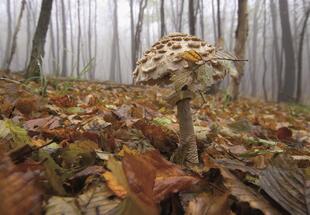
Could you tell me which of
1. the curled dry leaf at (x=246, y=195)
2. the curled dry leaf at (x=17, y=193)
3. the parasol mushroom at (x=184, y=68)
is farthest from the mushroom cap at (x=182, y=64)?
the curled dry leaf at (x=17, y=193)

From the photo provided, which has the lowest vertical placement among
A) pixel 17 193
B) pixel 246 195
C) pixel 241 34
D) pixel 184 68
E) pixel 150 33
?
pixel 246 195

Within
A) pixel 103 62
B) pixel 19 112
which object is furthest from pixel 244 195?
pixel 103 62

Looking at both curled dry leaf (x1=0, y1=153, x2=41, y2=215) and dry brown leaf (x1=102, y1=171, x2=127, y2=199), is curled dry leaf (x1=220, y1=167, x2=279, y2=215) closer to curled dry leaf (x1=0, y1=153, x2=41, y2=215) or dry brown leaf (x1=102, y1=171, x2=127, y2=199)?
dry brown leaf (x1=102, y1=171, x2=127, y2=199)

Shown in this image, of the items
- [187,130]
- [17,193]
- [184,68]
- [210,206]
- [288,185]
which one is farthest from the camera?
[187,130]

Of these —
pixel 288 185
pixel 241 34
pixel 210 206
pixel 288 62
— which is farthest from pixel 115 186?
pixel 288 62

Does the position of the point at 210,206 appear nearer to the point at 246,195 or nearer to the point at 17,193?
the point at 246,195

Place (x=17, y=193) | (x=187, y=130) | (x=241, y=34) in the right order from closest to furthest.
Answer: (x=17, y=193), (x=187, y=130), (x=241, y=34)

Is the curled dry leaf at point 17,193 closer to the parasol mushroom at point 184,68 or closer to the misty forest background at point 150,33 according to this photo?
the parasol mushroom at point 184,68
